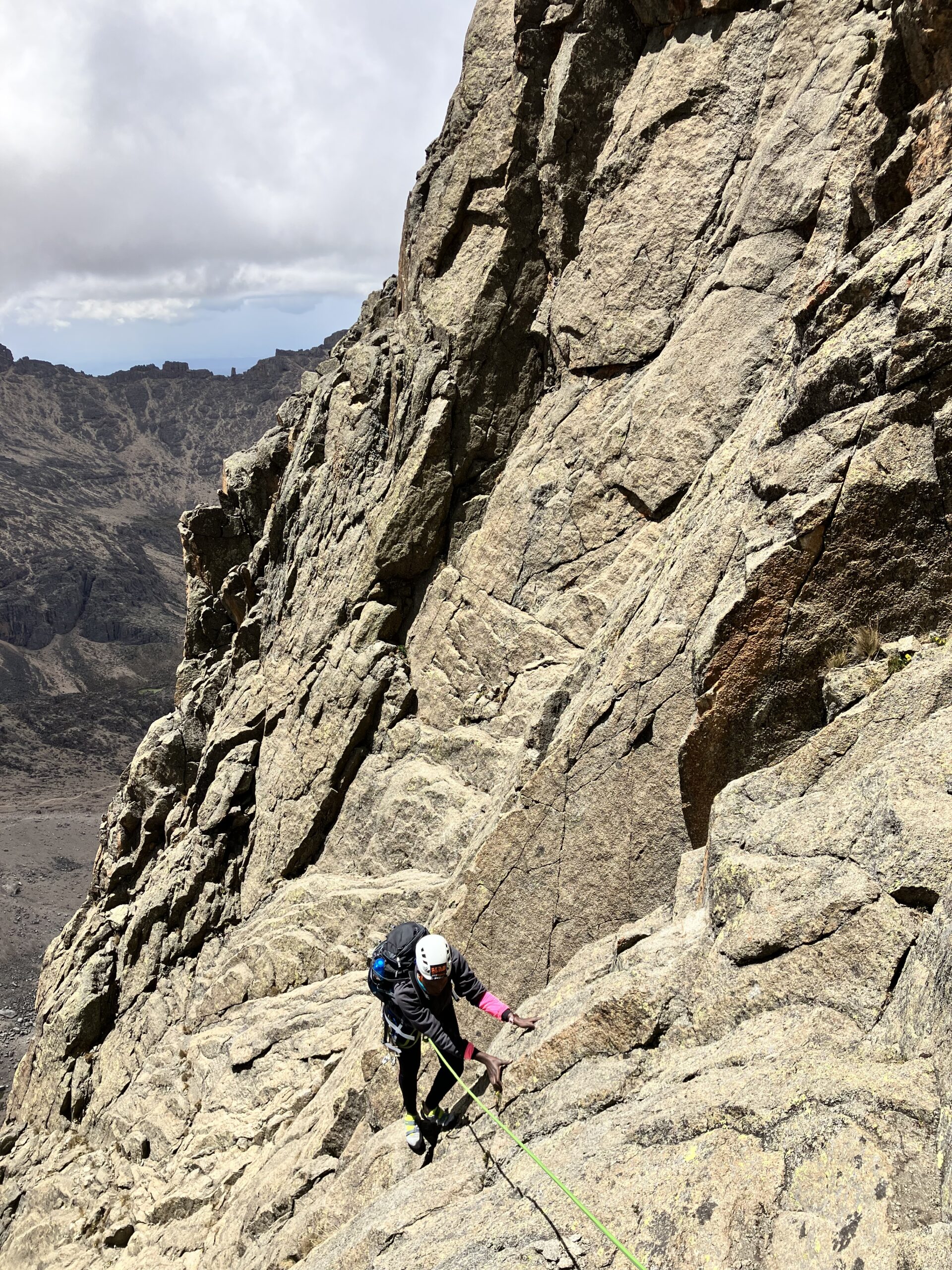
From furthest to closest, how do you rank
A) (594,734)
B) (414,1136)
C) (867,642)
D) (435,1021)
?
1. (594,734)
2. (414,1136)
3. (435,1021)
4. (867,642)

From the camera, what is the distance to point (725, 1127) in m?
6.20

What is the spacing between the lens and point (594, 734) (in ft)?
39.2

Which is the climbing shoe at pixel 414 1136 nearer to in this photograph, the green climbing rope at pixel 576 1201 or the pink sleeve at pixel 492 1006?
the pink sleeve at pixel 492 1006

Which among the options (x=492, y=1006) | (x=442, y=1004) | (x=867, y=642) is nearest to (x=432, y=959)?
(x=442, y=1004)

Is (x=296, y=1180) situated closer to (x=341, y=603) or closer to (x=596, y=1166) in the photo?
(x=596, y=1166)

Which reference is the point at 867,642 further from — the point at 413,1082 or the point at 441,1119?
the point at 441,1119

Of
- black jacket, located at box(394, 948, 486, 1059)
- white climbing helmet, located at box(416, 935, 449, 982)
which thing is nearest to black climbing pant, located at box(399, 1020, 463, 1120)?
black jacket, located at box(394, 948, 486, 1059)

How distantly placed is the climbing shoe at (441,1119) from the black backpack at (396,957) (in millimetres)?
1517

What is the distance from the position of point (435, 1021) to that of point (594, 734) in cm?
438

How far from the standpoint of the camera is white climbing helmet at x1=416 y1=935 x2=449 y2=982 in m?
9.35

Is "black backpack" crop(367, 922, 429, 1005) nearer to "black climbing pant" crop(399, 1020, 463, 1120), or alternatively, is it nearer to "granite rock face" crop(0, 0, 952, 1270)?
"black climbing pant" crop(399, 1020, 463, 1120)

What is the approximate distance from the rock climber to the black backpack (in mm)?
80

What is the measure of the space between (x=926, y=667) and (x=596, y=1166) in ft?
17.9

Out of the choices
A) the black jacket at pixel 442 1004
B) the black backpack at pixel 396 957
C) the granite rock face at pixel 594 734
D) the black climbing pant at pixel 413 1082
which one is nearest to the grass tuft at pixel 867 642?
the granite rock face at pixel 594 734
